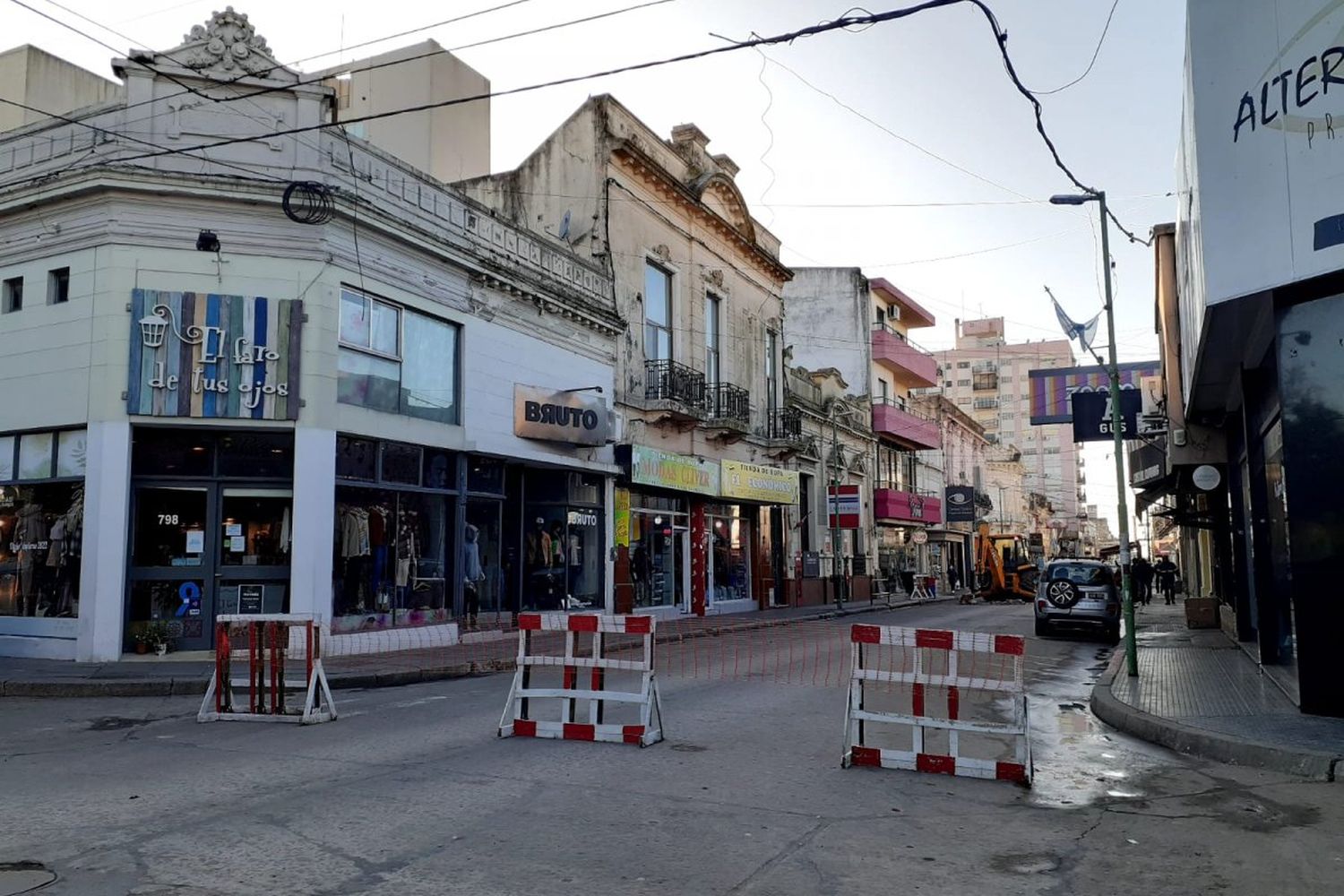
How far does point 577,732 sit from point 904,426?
136 ft

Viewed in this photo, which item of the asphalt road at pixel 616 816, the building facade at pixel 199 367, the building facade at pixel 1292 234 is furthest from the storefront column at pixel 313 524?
the building facade at pixel 1292 234

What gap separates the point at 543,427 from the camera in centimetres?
2138

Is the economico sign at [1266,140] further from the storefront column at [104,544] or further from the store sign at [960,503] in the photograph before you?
the store sign at [960,503]

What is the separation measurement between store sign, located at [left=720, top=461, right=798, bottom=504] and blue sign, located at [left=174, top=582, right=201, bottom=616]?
1631cm

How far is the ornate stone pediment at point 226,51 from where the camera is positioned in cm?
1592

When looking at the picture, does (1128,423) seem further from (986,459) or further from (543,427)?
(986,459)

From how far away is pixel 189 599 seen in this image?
15.5m

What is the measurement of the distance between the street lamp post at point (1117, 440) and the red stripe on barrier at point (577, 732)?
7739mm

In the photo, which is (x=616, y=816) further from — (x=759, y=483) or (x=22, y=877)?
(x=759, y=483)

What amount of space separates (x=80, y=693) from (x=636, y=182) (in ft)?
59.6

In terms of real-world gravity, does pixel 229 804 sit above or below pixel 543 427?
below

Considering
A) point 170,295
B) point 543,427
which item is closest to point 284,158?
point 170,295

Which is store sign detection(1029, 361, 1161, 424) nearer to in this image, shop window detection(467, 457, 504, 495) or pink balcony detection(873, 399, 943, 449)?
pink balcony detection(873, 399, 943, 449)

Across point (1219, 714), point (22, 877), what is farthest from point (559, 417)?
point (22, 877)
